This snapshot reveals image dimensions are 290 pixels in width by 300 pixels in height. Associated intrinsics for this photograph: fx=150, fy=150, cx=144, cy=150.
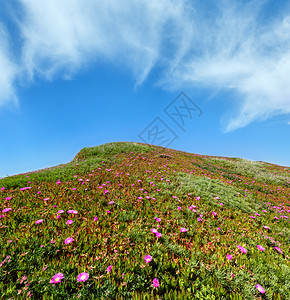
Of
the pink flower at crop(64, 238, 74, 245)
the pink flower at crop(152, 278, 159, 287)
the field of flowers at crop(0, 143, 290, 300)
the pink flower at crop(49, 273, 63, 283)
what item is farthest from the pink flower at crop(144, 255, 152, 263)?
the pink flower at crop(64, 238, 74, 245)

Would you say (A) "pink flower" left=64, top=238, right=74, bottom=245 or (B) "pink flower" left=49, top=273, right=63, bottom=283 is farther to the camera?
(A) "pink flower" left=64, top=238, right=74, bottom=245

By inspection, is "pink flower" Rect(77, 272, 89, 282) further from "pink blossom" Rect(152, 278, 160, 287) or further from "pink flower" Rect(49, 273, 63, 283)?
"pink blossom" Rect(152, 278, 160, 287)

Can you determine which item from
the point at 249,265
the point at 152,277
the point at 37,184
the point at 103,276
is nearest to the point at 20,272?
the point at 103,276

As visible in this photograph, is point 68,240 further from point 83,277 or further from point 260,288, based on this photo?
point 260,288

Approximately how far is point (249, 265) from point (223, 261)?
0.50 meters

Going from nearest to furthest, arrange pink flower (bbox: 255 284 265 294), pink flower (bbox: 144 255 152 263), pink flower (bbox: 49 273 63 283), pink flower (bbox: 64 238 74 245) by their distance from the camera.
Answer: pink flower (bbox: 49 273 63 283)
pink flower (bbox: 255 284 265 294)
pink flower (bbox: 144 255 152 263)
pink flower (bbox: 64 238 74 245)

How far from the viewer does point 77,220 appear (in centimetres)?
384

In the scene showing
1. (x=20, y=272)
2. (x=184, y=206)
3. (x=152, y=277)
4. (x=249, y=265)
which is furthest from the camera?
(x=184, y=206)

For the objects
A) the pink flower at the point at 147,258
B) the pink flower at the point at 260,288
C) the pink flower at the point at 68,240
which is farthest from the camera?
the pink flower at the point at 68,240

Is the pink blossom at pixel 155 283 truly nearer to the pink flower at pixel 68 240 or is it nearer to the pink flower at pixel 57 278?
the pink flower at pixel 57 278

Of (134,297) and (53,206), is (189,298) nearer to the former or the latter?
(134,297)

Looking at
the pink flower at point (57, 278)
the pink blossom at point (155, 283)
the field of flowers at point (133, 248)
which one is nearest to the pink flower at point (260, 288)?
the field of flowers at point (133, 248)

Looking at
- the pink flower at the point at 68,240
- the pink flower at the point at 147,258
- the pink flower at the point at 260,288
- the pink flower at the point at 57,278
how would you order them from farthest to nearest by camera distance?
the pink flower at the point at 68,240 → the pink flower at the point at 147,258 → the pink flower at the point at 260,288 → the pink flower at the point at 57,278

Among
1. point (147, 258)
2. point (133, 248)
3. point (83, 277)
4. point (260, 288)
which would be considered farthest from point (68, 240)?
point (260, 288)
